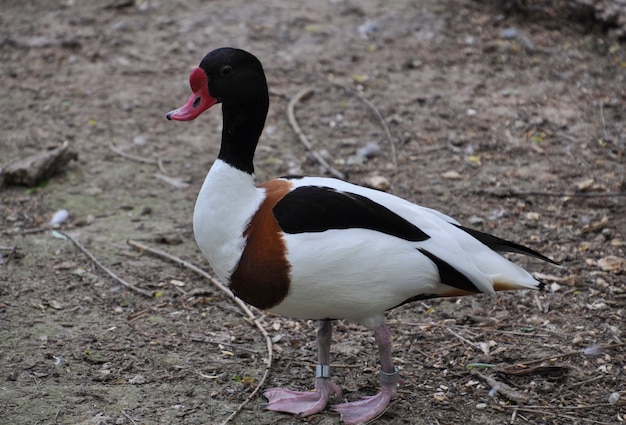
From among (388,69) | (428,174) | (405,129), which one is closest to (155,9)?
(388,69)

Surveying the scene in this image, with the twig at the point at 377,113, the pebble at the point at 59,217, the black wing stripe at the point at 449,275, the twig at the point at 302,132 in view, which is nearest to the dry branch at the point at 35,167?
the pebble at the point at 59,217

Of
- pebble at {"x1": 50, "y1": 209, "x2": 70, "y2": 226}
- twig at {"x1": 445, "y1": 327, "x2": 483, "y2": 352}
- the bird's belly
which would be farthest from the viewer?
pebble at {"x1": 50, "y1": 209, "x2": 70, "y2": 226}

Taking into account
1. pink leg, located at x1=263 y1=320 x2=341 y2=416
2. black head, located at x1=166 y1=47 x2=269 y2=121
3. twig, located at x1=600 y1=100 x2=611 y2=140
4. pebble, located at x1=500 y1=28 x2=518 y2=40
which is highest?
black head, located at x1=166 y1=47 x2=269 y2=121

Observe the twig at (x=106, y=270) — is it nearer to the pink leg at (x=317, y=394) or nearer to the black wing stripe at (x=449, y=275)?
the pink leg at (x=317, y=394)

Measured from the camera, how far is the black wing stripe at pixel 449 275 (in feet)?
10.5

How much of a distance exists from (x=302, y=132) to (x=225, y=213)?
2.78 meters

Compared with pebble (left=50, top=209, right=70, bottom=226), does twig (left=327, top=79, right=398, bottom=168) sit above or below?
above

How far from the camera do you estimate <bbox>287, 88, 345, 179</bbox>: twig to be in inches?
212

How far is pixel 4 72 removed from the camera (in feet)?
22.1

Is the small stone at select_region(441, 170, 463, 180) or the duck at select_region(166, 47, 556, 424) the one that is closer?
the duck at select_region(166, 47, 556, 424)

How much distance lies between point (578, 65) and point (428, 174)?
1869mm

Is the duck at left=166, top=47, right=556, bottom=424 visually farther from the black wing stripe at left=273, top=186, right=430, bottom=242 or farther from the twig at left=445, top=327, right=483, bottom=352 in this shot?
the twig at left=445, top=327, right=483, bottom=352

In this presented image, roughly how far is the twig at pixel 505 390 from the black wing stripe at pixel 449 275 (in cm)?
51

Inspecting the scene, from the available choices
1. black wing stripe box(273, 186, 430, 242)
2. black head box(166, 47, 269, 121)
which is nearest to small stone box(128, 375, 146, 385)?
black wing stripe box(273, 186, 430, 242)
